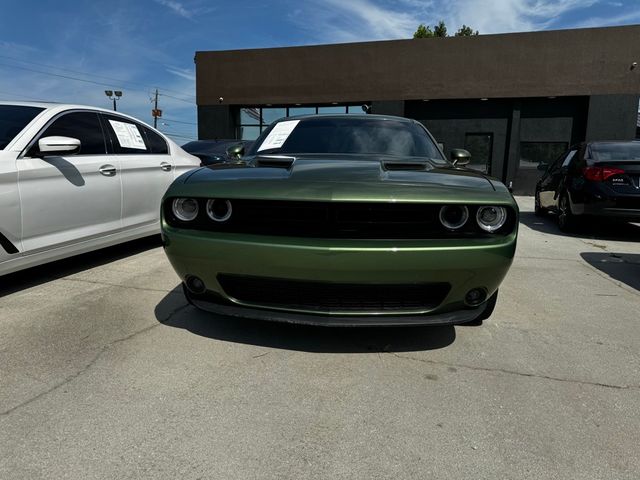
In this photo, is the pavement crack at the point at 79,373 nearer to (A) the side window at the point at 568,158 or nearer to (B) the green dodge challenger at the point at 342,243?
(B) the green dodge challenger at the point at 342,243

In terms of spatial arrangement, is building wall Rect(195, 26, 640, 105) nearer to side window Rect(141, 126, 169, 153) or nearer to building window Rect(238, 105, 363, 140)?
building window Rect(238, 105, 363, 140)

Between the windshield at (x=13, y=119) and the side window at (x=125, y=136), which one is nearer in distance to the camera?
the windshield at (x=13, y=119)

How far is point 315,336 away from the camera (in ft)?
8.41

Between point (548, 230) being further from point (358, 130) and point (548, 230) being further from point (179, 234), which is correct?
point (179, 234)

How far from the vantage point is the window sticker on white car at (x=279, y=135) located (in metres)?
3.56

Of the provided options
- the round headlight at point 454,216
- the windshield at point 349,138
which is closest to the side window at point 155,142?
the windshield at point 349,138

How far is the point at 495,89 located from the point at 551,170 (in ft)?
28.5

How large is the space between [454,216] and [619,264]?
3.68 metres

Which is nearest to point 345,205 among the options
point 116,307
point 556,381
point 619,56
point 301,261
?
point 301,261

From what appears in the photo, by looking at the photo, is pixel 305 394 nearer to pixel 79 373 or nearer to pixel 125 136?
pixel 79 373

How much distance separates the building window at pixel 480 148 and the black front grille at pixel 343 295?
15834 mm

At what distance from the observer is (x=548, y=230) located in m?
7.39

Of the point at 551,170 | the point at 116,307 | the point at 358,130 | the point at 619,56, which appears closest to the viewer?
the point at 116,307

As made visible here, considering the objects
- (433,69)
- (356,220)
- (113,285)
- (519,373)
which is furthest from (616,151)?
(433,69)
